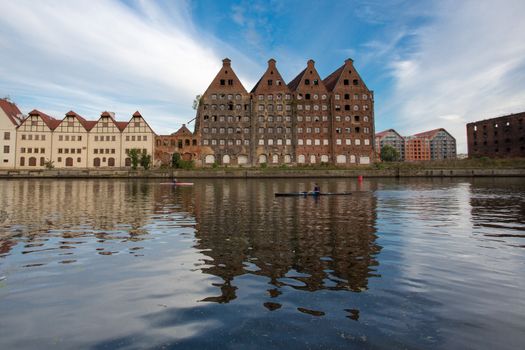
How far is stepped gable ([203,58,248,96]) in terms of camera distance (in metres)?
85.2

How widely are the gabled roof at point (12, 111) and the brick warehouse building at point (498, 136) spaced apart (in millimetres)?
128143

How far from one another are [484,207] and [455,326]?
19830 mm

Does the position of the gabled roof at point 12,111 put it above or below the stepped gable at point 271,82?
below

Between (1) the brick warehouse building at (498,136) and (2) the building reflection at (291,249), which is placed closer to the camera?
(2) the building reflection at (291,249)

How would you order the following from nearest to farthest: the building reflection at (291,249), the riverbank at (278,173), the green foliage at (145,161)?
the building reflection at (291,249) → the riverbank at (278,173) → the green foliage at (145,161)

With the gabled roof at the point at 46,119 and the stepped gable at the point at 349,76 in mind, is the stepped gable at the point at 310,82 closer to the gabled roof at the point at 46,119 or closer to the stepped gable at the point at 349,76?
the stepped gable at the point at 349,76

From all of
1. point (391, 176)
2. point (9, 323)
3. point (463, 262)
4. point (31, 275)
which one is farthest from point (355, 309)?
point (391, 176)

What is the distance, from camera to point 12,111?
3290 inches

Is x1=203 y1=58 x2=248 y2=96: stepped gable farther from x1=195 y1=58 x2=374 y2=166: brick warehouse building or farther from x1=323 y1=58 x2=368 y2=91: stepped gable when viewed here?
x1=323 y1=58 x2=368 y2=91: stepped gable

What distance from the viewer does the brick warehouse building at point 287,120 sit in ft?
280

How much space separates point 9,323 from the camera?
5457mm

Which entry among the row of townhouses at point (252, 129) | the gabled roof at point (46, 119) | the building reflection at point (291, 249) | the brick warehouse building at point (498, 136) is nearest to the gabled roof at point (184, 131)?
the row of townhouses at point (252, 129)

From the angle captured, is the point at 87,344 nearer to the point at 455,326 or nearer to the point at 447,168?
the point at 455,326

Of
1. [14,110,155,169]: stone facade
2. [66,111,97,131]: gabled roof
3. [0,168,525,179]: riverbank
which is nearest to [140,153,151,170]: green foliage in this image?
[0,168,525,179]: riverbank
